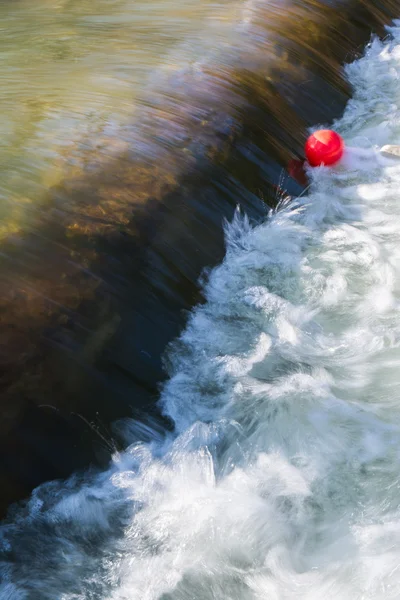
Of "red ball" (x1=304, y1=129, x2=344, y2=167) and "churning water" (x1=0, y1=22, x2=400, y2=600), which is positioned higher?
"red ball" (x1=304, y1=129, x2=344, y2=167)

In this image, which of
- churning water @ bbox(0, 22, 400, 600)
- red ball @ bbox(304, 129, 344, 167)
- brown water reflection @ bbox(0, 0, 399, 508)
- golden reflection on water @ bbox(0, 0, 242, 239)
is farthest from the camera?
red ball @ bbox(304, 129, 344, 167)

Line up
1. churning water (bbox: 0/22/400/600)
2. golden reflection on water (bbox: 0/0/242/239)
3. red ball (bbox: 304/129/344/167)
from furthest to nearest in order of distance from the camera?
red ball (bbox: 304/129/344/167) < golden reflection on water (bbox: 0/0/242/239) < churning water (bbox: 0/22/400/600)

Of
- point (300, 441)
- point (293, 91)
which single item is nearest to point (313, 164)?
point (293, 91)

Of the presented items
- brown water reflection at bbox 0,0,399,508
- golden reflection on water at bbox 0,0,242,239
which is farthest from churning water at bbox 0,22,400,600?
golden reflection on water at bbox 0,0,242,239

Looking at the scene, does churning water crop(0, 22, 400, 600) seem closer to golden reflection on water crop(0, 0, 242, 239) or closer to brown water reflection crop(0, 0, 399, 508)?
brown water reflection crop(0, 0, 399, 508)

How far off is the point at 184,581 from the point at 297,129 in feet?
14.8

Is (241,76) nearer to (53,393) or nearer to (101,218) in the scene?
(101,218)

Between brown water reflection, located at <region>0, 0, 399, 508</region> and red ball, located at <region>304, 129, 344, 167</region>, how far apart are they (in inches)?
6.2

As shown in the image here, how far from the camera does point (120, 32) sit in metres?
7.35

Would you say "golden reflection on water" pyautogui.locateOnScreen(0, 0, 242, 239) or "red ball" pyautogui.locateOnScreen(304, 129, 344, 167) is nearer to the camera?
"golden reflection on water" pyautogui.locateOnScreen(0, 0, 242, 239)

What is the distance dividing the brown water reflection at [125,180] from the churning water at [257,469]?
229 millimetres

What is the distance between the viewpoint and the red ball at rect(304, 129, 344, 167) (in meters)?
6.33

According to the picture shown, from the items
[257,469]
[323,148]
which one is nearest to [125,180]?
[323,148]

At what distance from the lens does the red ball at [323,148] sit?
6.33 metres
